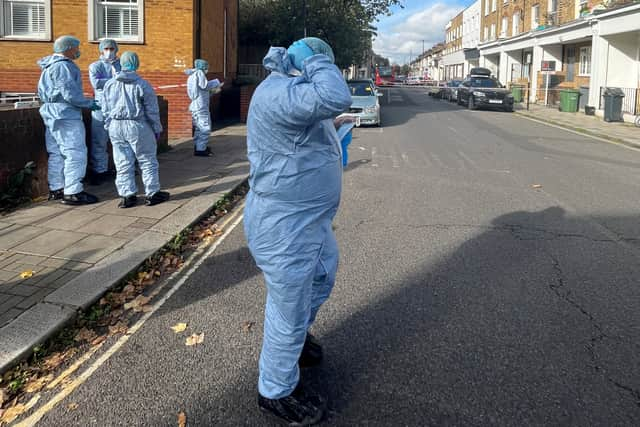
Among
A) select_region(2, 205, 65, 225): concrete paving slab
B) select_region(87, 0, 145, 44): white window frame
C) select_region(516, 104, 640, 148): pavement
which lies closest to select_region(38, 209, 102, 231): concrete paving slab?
select_region(2, 205, 65, 225): concrete paving slab

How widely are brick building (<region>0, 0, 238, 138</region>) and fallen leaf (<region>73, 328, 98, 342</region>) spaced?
37.6ft

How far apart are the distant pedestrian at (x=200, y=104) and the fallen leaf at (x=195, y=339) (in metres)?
8.37

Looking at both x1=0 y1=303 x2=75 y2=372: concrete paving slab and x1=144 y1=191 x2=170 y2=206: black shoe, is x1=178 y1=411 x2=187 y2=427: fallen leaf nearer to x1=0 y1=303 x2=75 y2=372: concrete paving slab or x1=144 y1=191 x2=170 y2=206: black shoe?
x1=0 y1=303 x2=75 y2=372: concrete paving slab

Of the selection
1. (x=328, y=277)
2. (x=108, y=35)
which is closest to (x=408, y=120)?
(x=108, y=35)

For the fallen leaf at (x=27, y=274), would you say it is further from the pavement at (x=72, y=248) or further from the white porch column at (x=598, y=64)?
the white porch column at (x=598, y=64)

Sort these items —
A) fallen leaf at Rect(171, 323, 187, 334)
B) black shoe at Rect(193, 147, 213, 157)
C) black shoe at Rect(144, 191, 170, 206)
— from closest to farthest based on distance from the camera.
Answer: fallen leaf at Rect(171, 323, 187, 334), black shoe at Rect(144, 191, 170, 206), black shoe at Rect(193, 147, 213, 157)

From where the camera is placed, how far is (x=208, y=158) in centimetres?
1201

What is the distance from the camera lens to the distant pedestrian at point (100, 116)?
8.84 metres

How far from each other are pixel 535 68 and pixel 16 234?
35.0m

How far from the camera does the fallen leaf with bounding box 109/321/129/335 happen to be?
427cm

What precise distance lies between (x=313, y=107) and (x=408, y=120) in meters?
20.8

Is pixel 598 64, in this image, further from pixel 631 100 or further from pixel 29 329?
pixel 29 329

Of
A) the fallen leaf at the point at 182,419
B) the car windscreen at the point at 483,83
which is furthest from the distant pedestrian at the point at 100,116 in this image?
the car windscreen at the point at 483,83

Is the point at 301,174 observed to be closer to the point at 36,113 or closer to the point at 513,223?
the point at 513,223
